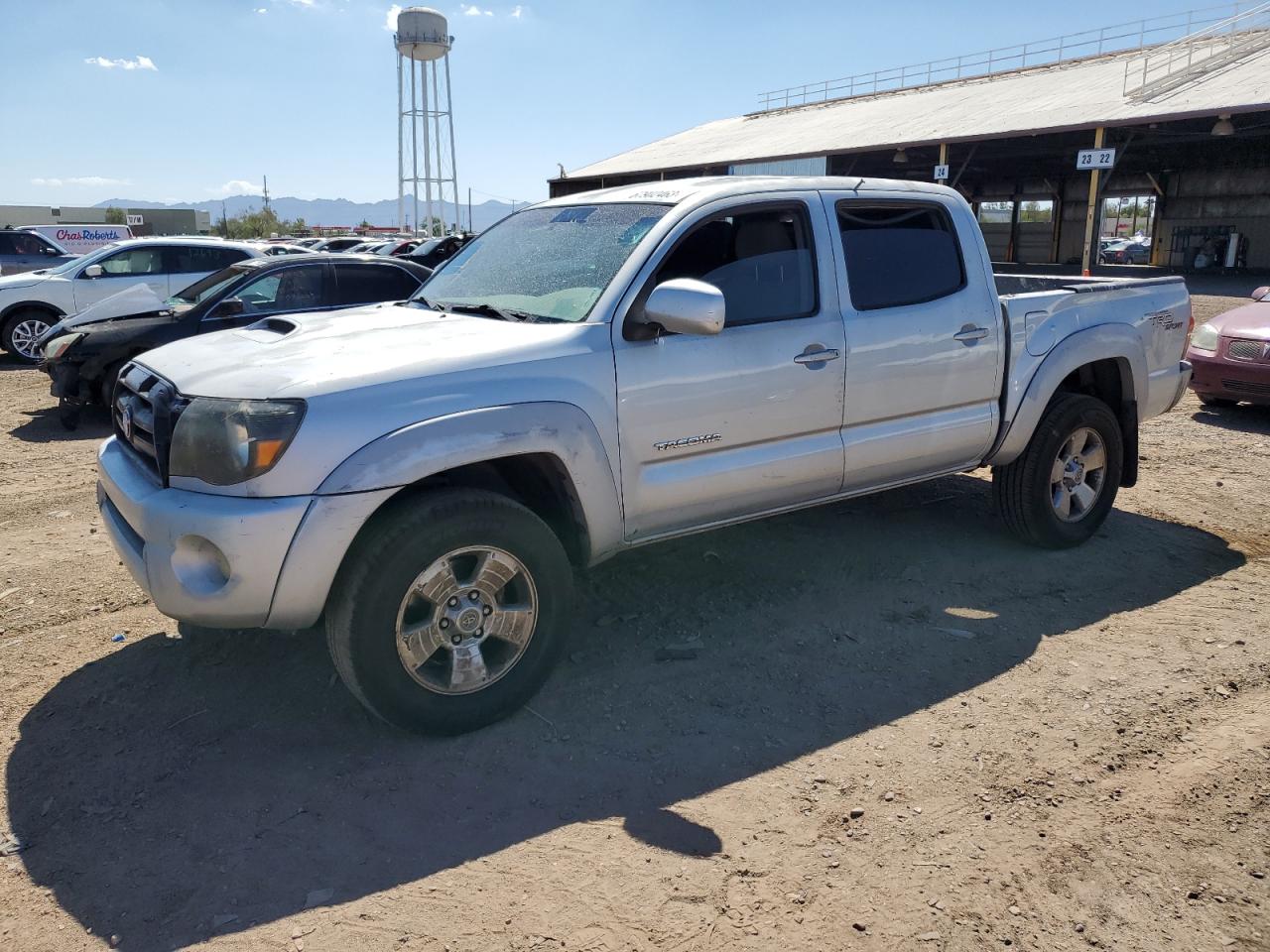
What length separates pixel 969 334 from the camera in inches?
189

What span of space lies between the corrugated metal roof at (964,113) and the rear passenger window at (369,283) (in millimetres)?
21185

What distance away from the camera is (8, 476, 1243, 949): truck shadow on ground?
9.56 feet

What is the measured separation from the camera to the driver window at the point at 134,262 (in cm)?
1270

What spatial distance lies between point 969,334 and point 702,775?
8.80ft

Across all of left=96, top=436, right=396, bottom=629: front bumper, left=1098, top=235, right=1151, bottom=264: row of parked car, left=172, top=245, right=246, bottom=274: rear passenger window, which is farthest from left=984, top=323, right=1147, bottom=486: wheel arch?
left=1098, top=235, right=1151, bottom=264: row of parked car

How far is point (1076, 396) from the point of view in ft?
17.6

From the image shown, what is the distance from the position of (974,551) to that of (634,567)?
1.96m

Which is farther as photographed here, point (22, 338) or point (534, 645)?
point (22, 338)

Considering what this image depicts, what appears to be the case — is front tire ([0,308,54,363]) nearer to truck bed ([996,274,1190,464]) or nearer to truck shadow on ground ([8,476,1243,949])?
truck shadow on ground ([8,476,1243,949])

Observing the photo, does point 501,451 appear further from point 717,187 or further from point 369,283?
point 369,283

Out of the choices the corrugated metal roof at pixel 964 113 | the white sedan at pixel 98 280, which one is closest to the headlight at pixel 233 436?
the white sedan at pixel 98 280

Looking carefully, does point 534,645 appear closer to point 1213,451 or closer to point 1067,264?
point 1213,451

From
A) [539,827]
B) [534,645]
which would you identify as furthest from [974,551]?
[539,827]

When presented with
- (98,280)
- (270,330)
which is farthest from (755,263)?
(98,280)
